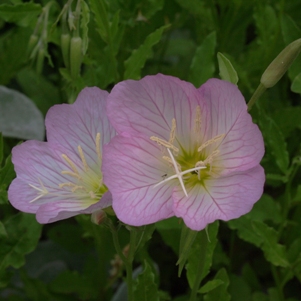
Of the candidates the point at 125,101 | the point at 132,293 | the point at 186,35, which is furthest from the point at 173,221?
the point at 186,35

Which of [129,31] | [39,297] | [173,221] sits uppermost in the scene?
[129,31]

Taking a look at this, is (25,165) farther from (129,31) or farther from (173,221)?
(129,31)

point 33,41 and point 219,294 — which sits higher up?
point 33,41

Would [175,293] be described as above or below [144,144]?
below

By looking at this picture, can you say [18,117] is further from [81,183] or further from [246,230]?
[246,230]

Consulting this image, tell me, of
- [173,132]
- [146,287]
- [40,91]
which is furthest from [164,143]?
[40,91]

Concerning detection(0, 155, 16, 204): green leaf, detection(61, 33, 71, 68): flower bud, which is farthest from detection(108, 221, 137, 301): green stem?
detection(61, 33, 71, 68): flower bud

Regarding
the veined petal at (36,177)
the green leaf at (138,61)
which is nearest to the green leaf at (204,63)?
the green leaf at (138,61)
